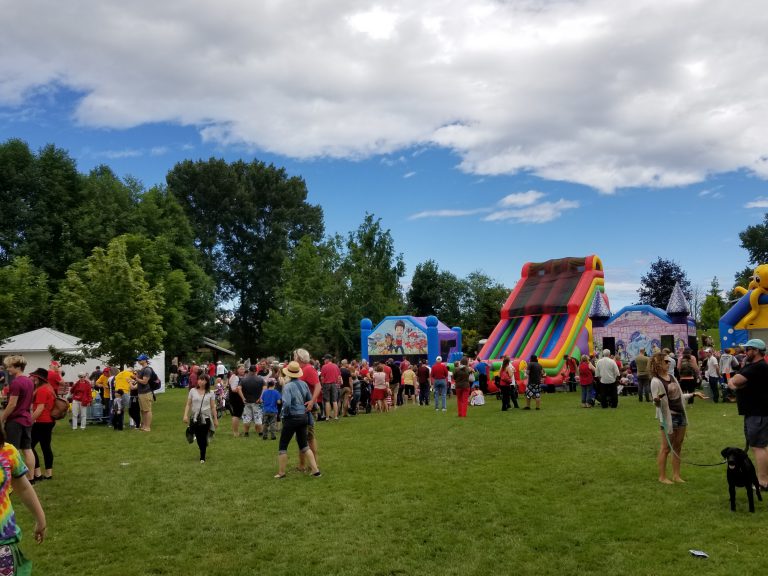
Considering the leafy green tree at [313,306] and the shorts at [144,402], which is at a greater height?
the leafy green tree at [313,306]

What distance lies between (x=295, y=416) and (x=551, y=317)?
1926cm

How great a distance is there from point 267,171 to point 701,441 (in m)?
43.8

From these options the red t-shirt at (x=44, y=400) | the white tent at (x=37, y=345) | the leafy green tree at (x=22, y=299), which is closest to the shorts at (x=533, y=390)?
the red t-shirt at (x=44, y=400)

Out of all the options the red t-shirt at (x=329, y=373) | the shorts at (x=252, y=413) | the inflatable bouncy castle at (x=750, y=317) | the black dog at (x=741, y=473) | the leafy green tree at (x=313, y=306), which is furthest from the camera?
the leafy green tree at (x=313, y=306)

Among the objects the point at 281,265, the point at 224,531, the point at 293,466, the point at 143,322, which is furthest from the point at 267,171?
the point at 224,531

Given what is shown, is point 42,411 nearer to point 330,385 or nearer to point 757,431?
point 330,385

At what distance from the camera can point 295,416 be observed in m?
8.80

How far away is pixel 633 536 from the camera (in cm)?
595

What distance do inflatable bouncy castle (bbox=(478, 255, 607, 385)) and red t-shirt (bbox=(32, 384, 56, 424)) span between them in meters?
16.6

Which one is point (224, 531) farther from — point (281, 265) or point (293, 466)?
Result: point (281, 265)

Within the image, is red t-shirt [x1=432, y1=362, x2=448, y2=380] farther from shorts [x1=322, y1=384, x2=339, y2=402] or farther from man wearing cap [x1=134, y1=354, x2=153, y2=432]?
man wearing cap [x1=134, y1=354, x2=153, y2=432]

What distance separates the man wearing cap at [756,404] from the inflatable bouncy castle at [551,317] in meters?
15.6

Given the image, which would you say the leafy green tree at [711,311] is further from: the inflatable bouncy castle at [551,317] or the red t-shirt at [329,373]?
the red t-shirt at [329,373]

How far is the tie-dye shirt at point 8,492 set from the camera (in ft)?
10.9
